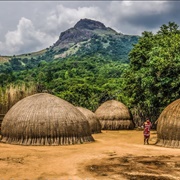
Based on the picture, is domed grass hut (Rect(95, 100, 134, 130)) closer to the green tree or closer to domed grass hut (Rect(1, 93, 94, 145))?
the green tree

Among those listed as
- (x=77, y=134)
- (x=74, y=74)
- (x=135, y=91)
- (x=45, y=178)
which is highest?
(x=74, y=74)

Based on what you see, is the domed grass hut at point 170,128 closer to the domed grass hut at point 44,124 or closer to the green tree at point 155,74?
the domed grass hut at point 44,124

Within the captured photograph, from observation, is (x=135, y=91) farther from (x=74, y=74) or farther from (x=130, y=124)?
(x=74, y=74)

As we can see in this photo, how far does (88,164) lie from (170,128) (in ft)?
24.6

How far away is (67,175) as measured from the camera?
988 centimetres

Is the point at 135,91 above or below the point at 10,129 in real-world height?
above

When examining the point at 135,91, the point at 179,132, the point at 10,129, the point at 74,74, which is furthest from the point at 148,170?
the point at 74,74

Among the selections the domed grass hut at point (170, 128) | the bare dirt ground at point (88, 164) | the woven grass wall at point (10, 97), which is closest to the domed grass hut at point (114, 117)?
the woven grass wall at point (10, 97)

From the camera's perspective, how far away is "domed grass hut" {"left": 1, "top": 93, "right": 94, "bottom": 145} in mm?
16859

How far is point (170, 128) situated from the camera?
699 inches

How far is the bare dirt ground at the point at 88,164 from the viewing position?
987cm

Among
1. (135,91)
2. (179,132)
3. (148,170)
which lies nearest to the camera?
(148,170)

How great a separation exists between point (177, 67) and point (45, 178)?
19237 mm

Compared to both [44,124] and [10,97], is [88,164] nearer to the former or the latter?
[44,124]
